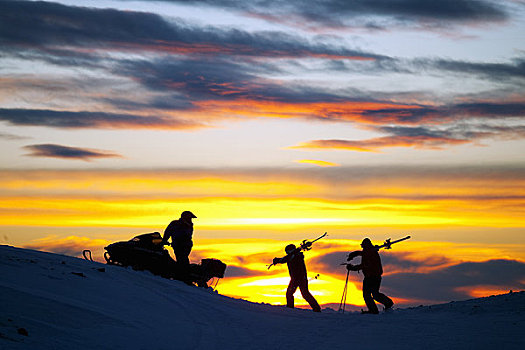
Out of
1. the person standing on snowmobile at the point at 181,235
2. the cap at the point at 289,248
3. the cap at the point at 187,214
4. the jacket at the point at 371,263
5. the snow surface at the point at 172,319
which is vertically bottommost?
the snow surface at the point at 172,319

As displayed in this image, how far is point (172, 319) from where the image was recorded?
1477cm

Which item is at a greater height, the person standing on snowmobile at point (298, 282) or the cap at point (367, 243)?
the cap at point (367, 243)

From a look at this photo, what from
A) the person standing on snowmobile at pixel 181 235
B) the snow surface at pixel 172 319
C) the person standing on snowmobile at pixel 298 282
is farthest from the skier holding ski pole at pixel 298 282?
the person standing on snowmobile at pixel 181 235

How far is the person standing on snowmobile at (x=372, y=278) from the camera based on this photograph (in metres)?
19.6

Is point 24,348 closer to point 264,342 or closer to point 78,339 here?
→ point 78,339

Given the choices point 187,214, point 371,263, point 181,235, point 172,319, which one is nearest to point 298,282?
point 371,263

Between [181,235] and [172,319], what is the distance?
23.3 feet

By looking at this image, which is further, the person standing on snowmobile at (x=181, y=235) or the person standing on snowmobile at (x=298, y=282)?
the person standing on snowmobile at (x=181, y=235)

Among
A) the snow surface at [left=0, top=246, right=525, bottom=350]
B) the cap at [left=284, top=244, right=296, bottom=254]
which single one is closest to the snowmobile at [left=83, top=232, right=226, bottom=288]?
the snow surface at [left=0, top=246, right=525, bottom=350]

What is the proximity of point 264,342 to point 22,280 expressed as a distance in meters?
5.69

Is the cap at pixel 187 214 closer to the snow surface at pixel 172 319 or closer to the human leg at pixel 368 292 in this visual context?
the snow surface at pixel 172 319

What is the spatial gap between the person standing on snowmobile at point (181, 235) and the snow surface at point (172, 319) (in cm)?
250

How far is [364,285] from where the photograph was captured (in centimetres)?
1986

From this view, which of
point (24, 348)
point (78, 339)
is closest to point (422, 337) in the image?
point (78, 339)
